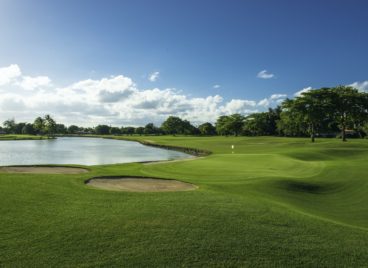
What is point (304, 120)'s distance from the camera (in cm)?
6203

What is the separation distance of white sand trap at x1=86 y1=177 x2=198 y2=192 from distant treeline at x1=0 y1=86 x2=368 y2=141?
4984cm

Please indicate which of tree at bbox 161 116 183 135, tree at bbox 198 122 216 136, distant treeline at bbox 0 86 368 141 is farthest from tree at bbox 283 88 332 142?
tree at bbox 161 116 183 135

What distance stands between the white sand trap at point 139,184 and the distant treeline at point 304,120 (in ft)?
164

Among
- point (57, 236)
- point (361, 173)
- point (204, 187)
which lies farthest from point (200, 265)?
point (361, 173)

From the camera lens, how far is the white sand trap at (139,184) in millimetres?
13964

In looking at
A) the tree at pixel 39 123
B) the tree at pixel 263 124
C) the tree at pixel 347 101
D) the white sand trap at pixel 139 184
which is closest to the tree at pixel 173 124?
the tree at pixel 263 124

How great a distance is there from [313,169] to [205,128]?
138 meters

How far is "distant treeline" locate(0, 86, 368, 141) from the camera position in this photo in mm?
58125

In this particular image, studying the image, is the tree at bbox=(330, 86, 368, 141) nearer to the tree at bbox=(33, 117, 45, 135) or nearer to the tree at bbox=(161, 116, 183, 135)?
the tree at bbox=(161, 116, 183, 135)

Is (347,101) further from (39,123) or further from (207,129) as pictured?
(39,123)

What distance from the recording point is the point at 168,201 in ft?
36.7

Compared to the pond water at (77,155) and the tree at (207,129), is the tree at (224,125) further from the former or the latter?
the pond water at (77,155)

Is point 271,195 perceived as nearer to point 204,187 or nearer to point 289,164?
point 204,187

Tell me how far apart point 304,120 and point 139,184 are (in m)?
54.6
